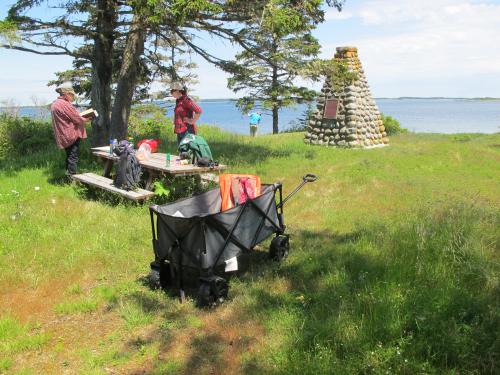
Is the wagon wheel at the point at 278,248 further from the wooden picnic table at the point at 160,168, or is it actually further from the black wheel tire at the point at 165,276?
the wooden picnic table at the point at 160,168

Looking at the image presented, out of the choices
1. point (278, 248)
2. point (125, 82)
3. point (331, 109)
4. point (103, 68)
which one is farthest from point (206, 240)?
point (331, 109)

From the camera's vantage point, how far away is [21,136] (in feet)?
43.6

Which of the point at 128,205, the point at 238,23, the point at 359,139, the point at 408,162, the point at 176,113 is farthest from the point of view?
the point at 359,139

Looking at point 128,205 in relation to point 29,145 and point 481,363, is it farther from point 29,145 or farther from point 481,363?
point 29,145

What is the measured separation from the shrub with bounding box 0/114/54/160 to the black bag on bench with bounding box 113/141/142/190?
6.57 metres

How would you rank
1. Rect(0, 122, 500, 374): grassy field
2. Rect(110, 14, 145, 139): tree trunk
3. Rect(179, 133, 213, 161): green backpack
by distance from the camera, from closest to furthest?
1. Rect(0, 122, 500, 374): grassy field
2. Rect(179, 133, 213, 161): green backpack
3. Rect(110, 14, 145, 139): tree trunk

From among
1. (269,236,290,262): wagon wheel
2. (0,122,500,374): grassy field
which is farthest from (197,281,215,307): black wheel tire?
(269,236,290,262): wagon wheel

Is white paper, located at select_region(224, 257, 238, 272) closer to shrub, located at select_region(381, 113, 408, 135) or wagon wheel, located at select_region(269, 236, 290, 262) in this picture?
wagon wheel, located at select_region(269, 236, 290, 262)

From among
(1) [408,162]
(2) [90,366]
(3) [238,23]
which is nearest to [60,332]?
(2) [90,366]

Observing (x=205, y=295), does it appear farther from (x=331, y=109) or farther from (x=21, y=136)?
(x=331, y=109)

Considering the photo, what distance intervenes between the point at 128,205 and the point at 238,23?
204 inches

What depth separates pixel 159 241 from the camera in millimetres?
4484

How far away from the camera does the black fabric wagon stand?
413 centimetres

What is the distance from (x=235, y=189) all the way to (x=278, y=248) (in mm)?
949
